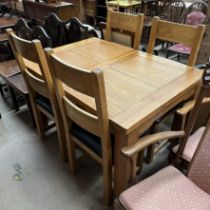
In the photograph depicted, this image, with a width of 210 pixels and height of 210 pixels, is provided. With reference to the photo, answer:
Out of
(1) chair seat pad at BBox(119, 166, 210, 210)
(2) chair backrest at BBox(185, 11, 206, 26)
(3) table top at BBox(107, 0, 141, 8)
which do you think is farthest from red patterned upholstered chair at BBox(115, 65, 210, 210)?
(3) table top at BBox(107, 0, 141, 8)

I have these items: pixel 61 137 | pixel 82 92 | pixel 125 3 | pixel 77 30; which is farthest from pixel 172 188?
pixel 125 3

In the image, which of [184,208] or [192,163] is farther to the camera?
[192,163]

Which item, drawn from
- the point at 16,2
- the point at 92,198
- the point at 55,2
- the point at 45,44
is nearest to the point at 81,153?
the point at 92,198

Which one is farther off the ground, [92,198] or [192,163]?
[192,163]

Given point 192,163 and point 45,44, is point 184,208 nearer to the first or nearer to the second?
point 192,163

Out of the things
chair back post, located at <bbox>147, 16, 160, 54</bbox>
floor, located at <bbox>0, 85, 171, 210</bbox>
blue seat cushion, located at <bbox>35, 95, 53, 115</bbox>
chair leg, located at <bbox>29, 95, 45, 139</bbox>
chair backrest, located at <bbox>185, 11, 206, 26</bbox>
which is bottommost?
floor, located at <bbox>0, 85, 171, 210</bbox>

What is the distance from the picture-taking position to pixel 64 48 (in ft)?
6.25

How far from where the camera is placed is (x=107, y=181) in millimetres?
1370

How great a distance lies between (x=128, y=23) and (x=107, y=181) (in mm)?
1406

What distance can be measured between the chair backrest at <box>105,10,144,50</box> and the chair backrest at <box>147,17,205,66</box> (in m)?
0.14

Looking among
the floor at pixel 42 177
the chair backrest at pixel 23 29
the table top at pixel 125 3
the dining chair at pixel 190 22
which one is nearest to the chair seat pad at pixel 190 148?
the floor at pixel 42 177

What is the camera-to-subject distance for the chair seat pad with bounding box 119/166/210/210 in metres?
1.01

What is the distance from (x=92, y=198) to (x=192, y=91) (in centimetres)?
102

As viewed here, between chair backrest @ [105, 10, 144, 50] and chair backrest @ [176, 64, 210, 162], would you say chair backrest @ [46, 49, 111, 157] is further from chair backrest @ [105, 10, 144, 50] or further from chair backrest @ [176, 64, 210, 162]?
chair backrest @ [105, 10, 144, 50]
